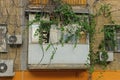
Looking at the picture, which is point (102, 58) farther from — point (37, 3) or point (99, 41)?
point (37, 3)

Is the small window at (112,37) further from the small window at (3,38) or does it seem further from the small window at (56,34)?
the small window at (3,38)

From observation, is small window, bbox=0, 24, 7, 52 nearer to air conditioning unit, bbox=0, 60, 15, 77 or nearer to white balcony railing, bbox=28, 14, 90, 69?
air conditioning unit, bbox=0, 60, 15, 77

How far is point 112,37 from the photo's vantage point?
54.3 ft

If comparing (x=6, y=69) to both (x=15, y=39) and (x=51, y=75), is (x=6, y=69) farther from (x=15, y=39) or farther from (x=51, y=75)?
(x=51, y=75)

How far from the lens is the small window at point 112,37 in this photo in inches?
650

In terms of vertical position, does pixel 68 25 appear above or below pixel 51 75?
above

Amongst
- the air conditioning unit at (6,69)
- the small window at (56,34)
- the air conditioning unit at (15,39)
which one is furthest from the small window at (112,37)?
the air conditioning unit at (6,69)

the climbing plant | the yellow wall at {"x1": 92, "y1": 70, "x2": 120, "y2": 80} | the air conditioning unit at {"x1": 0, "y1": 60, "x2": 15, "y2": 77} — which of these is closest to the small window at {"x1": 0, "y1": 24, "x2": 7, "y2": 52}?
Answer: the air conditioning unit at {"x1": 0, "y1": 60, "x2": 15, "y2": 77}

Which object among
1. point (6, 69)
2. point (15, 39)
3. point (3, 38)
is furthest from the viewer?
point (3, 38)

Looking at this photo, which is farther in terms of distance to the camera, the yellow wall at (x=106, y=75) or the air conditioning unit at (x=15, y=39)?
the yellow wall at (x=106, y=75)

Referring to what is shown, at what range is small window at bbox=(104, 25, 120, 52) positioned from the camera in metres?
16.5

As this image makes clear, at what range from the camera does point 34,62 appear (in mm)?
15633

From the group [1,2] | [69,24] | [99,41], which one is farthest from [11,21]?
[99,41]

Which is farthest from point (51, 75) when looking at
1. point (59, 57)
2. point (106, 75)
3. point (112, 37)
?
point (112, 37)
